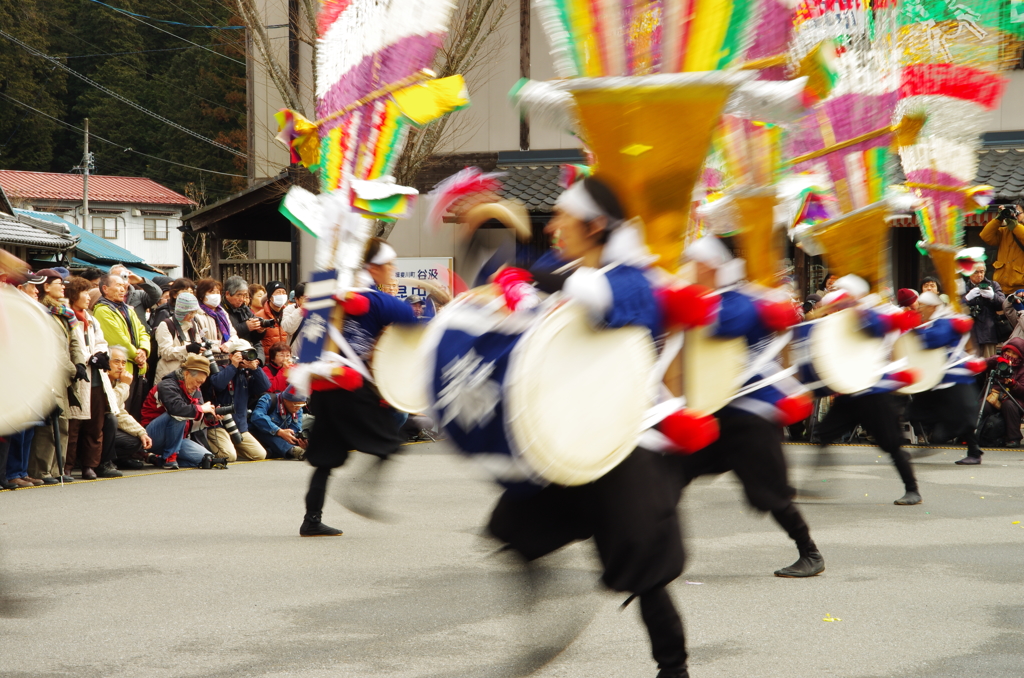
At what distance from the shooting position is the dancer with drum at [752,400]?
4.70 meters

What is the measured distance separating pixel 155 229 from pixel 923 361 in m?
47.2

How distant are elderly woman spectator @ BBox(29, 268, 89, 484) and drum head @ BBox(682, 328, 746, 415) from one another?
5.26m

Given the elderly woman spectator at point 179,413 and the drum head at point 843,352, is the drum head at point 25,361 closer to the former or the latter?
the drum head at point 843,352

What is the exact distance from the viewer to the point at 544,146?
629 inches

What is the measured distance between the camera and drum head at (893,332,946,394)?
8.19 metres

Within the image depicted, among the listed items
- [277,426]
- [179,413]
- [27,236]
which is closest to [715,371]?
[179,413]

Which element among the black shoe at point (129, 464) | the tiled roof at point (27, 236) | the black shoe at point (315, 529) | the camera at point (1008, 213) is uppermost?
the camera at point (1008, 213)

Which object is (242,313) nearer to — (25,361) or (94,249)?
(25,361)

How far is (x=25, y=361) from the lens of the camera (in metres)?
4.20

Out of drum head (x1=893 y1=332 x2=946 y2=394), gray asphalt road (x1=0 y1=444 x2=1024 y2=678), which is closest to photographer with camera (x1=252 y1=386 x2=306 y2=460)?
gray asphalt road (x1=0 y1=444 x2=1024 y2=678)

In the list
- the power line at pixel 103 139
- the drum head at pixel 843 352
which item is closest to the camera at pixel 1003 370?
the drum head at pixel 843 352

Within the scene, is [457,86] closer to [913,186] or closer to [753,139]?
[753,139]

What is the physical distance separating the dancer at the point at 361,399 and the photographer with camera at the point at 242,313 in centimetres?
532

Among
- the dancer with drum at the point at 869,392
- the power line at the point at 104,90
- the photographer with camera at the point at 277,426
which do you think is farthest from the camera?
the power line at the point at 104,90
